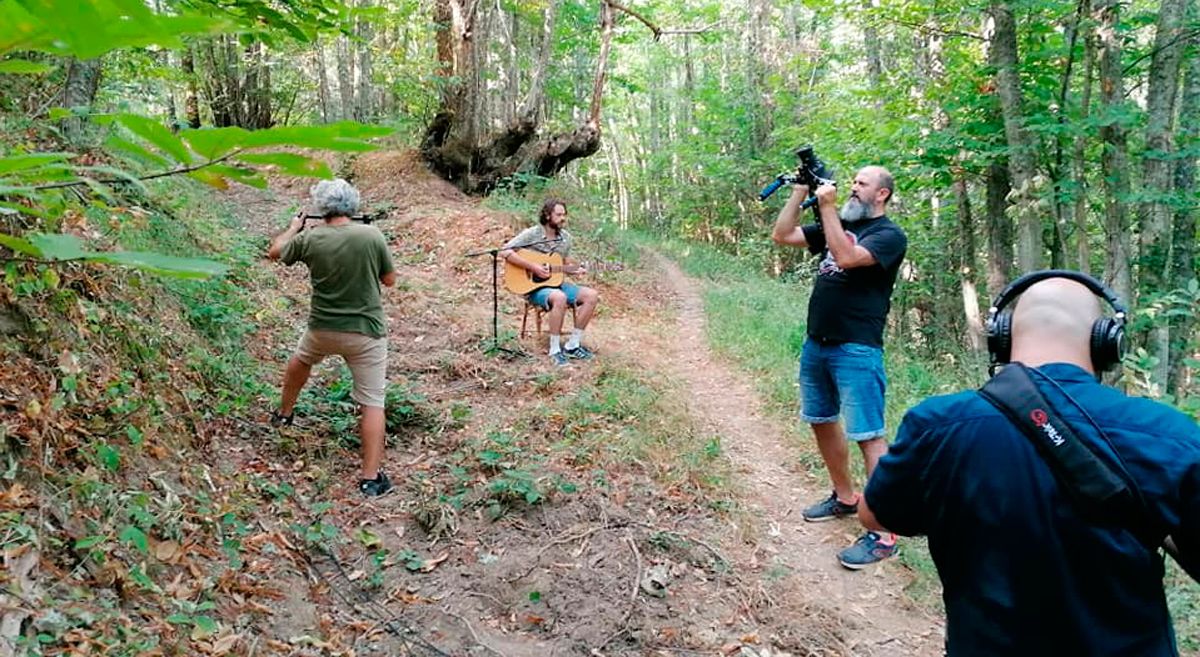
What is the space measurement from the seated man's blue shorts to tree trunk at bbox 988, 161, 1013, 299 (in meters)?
5.52

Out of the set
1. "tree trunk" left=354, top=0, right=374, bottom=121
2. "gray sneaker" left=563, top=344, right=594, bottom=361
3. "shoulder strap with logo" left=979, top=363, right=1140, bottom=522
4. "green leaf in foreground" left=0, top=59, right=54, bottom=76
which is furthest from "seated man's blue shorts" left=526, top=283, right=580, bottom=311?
"tree trunk" left=354, top=0, right=374, bottom=121

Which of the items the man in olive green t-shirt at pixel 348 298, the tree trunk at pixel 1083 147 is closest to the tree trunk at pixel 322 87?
the man in olive green t-shirt at pixel 348 298

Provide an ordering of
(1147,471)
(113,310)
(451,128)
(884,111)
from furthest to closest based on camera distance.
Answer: (451,128), (884,111), (113,310), (1147,471)

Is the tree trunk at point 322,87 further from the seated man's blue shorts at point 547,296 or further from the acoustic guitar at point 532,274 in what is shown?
the seated man's blue shorts at point 547,296

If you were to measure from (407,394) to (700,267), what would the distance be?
38.6 ft

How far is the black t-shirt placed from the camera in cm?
373

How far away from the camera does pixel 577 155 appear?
1403 cm

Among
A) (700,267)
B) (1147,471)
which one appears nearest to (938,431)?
(1147,471)

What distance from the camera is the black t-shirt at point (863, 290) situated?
3734 millimetres

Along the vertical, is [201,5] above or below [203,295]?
above

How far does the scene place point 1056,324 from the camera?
1.70 meters

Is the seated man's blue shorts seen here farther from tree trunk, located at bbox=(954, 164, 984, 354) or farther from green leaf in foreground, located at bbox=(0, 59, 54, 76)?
tree trunk, located at bbox=(954, 164, 984, 354)

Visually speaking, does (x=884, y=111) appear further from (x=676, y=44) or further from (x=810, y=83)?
(x=676, y=44)

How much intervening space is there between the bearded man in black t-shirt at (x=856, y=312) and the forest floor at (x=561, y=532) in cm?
61
